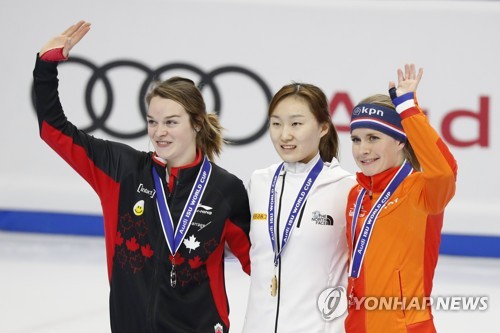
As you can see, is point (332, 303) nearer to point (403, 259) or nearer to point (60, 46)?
point (403, 259)

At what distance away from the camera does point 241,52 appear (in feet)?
29.0

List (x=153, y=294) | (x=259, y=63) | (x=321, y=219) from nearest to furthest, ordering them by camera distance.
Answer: (x=153, y=294), (x=321, y=219), (x=259, y=63)

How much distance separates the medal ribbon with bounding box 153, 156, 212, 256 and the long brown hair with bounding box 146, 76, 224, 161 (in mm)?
151

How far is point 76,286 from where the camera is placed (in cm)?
659

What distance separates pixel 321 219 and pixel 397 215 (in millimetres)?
346

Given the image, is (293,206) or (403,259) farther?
(293,206)

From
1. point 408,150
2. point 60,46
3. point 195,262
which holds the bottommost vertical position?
point 195,262

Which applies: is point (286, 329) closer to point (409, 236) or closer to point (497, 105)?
point (409, 236)

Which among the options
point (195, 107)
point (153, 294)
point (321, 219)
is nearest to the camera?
point (153, 294)

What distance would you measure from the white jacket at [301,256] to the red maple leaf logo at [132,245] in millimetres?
474

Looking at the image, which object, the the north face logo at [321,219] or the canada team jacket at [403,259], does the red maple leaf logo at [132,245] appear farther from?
the canada team jacket at [403,259]

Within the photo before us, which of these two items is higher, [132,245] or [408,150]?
[408,150]

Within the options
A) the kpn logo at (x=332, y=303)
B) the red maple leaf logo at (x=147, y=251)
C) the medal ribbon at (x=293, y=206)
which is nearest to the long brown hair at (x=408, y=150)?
the medal ribbon at (x=293, y=206)

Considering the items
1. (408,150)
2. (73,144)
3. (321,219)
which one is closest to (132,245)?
(73,144)
